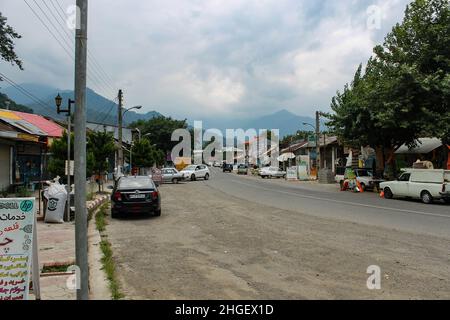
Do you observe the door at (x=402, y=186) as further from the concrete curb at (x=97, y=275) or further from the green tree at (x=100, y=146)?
the concrete curb at (x=97, y=275)

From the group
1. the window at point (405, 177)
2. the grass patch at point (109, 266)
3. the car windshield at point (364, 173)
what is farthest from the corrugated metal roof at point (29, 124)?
the car windshield at point (364, 173)

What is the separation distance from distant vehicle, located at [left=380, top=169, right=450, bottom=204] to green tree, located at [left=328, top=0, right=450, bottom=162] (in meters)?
2.24

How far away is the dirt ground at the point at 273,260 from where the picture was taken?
5.74m

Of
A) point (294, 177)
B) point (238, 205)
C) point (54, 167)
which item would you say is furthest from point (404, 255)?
point (294, 177)

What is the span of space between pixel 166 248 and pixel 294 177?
131ft

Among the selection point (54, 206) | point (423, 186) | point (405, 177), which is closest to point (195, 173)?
point (405, 177)

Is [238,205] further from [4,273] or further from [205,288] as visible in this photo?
[4,273]

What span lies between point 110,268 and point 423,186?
17.5 meters

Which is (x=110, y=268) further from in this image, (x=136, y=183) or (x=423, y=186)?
(x=423, y=186)

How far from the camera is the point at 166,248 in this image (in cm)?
886

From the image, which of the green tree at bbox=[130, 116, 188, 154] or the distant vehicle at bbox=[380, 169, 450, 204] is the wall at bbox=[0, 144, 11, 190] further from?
the green tree at bbox=[130, 116, 188, 154]

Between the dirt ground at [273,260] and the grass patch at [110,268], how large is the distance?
0.43 feet

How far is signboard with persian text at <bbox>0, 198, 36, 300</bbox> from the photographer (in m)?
4.84

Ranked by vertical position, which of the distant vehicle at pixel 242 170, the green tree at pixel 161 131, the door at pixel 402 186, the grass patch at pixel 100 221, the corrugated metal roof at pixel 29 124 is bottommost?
the grass patch at pixel 100 221
